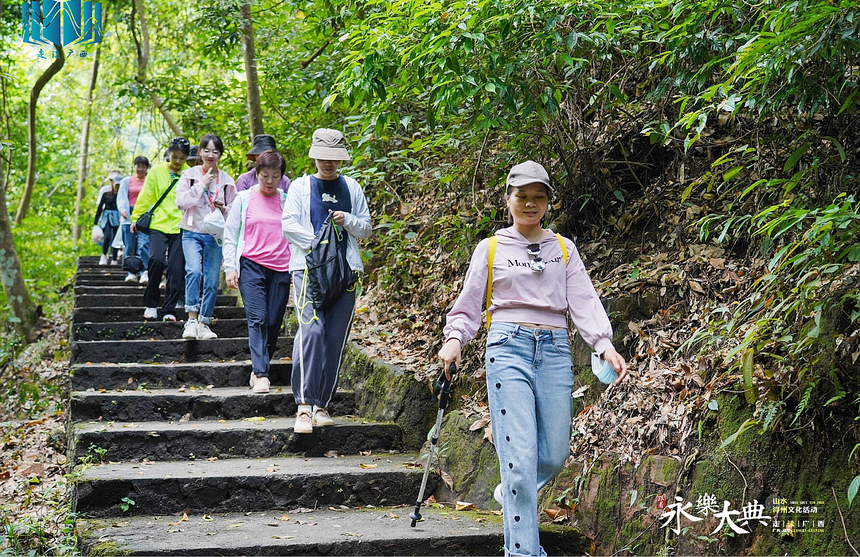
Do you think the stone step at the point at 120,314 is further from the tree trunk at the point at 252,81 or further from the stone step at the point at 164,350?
the tree trunk at the point at 252,81

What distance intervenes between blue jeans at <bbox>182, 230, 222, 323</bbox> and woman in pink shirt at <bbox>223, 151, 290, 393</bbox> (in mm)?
1285

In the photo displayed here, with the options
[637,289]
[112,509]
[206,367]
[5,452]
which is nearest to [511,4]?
[637,289]

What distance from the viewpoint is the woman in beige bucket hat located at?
18.5 ft

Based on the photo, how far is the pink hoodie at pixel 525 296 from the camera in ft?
12.4

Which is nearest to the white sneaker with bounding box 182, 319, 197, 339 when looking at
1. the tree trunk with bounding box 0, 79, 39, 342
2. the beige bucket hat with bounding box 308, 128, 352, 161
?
the beige bucket hat with bounding box 308, 128, 352, 161

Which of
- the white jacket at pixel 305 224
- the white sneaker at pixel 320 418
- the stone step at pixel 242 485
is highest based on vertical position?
the white jacket at pixel 305 224

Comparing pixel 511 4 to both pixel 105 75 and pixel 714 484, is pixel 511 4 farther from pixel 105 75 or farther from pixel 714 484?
pixel 105 75

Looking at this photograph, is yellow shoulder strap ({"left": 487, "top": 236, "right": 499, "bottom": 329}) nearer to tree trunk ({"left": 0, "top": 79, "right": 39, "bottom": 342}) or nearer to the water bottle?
the water bottle

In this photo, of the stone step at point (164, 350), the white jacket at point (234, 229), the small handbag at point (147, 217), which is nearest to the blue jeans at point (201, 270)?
the stone step at point (164, 350)

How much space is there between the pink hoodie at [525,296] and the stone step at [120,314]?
5634 mm

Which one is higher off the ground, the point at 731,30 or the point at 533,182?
the point at 731,30

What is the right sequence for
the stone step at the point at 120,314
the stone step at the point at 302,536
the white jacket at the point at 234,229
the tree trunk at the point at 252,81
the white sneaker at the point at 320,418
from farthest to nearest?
the tree trunk at the point at 252,81 → the stone step at the point at 120,314 → the white jacket at the point at 234,229 → the white sneaker at the point at 320,418 → the stone step at the point at 302,536

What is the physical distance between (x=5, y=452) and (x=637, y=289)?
17.7ft

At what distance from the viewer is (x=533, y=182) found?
12.4 feet
